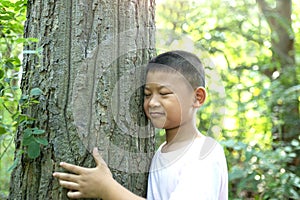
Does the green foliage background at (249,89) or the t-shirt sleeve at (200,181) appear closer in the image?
the t-shirt sleeve at (200,181)

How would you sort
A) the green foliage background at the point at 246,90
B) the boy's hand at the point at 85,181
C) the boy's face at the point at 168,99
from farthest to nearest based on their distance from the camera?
the green foliage background at the point at 246,90
the boy's face at the point at 168,99
the boy's hand at the point at 85,181

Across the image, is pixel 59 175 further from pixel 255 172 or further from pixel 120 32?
pixel 255 172

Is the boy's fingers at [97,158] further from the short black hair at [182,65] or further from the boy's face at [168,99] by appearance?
the short black hair at [182,65]

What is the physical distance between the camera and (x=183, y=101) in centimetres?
173

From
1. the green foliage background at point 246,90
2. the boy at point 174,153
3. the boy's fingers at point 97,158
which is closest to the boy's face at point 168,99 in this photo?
the boy at point 174,153

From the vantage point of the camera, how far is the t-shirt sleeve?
5.21 ft

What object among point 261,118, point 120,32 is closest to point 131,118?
point 120,32

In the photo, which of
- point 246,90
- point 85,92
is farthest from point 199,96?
point 246,90

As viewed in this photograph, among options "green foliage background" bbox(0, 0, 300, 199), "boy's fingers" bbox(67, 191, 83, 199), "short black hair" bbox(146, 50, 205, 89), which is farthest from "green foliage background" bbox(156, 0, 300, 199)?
"boy's fingers" bbox(67, 191, 83, 199)

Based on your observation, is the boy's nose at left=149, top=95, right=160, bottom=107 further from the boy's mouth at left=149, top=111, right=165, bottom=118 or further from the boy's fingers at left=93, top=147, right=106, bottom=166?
the boy's fingers at left=93, top=147, right=106, bottom=166

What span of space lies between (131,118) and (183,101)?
0.74 ft

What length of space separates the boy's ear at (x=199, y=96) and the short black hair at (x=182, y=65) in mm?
19

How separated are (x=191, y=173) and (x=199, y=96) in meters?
0.34

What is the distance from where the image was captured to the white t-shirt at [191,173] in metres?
1.60
